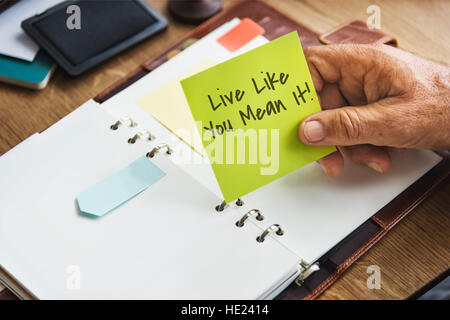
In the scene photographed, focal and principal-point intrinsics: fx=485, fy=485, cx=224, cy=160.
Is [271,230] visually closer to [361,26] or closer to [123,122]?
[123,122]

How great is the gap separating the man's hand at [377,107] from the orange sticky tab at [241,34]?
16 centimetres

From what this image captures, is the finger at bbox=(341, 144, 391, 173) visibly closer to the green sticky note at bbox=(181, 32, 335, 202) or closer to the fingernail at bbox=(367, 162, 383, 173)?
the fingernail at bbox=(367, 162, 383, 173)

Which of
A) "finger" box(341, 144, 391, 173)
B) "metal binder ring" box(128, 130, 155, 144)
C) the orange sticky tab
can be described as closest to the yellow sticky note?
"metal binder ring" box(128, 130, 155, 144)

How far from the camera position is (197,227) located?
711 millimetres

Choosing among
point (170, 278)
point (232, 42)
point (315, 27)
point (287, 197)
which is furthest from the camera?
point (315, 27)

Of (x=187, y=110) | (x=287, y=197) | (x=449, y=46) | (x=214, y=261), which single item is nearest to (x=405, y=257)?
(x=287, y=197)

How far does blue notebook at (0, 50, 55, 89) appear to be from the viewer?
96cm

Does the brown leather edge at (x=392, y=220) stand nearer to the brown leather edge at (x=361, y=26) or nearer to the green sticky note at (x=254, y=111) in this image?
the green sticky note at (x=254, y=111)

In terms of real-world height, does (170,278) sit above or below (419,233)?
above

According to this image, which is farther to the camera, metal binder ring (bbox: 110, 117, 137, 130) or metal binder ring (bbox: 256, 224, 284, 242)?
metal binder ring (bbox: 110, 117, 137, 130)

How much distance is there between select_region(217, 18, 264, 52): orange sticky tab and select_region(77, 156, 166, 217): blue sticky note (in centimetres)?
35

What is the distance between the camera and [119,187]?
0.75 m

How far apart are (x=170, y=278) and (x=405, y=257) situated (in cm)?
37

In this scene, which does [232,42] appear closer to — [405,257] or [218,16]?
[218,16]
